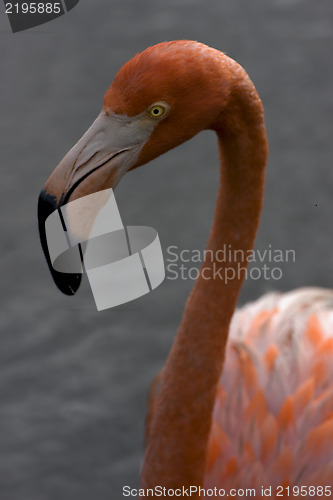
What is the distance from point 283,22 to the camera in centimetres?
623

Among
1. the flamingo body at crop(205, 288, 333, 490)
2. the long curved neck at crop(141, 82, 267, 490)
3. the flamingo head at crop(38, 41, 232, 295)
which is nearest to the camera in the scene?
the flamingo head at crop(38, 41, 232, 295)

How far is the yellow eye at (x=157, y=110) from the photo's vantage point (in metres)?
2.21

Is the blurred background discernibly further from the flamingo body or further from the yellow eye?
the yellow eye

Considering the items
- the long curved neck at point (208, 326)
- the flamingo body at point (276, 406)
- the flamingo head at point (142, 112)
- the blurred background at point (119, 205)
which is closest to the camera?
the flamingo head at point (142, 112)

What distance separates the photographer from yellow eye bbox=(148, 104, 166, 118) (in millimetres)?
2211

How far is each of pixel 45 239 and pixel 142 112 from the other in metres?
0.48

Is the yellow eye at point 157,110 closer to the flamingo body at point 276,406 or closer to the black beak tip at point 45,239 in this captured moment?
the black beak tip at point 45,239

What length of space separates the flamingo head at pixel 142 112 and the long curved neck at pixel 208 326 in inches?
6.8

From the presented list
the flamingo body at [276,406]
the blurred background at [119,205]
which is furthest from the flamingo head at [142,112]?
the blurred background at [119,205]

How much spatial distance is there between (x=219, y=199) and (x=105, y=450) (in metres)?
2.18

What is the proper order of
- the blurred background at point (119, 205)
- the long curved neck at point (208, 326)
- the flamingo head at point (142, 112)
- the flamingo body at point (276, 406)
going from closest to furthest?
the flamingo head at point (142, 112) < the long curved neck at point (208, 326) < the flamingo body at point (276, 406) < the blurred background at point (119, 205)

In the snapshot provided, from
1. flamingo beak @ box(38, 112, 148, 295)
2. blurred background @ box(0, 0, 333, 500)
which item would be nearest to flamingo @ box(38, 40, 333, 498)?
flamingo beak @ box(38, 112, 148, 295)

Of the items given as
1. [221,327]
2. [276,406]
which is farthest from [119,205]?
[221,327]

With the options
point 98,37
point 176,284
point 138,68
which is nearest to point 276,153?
point 176,284
